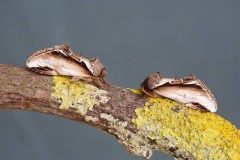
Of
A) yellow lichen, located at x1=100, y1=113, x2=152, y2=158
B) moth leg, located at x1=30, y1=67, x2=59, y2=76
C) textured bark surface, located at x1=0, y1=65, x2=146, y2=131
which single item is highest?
moth leg, located at x1=30, y1=67, x2=59, y2=76

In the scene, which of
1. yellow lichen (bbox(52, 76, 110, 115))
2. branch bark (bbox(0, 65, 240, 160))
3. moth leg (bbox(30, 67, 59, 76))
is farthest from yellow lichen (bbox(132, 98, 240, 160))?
moth leg (bbox(30, 67, 59, 76))

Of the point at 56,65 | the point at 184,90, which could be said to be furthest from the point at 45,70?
the point at 184,90

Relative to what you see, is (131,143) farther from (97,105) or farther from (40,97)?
(40,97)

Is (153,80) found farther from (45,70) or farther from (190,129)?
(45,70)

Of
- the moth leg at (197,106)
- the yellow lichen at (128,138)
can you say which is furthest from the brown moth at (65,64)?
the moth leg at (197,106)

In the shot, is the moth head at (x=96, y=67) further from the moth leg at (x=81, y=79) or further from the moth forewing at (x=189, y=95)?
the moth forewing at (x=189, y=95)

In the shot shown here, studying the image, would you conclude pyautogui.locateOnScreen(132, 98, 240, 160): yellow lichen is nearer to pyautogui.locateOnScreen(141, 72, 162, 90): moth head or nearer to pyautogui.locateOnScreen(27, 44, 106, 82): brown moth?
pyautogui.locateOnScreen(141, 72, 162, 90): moth head

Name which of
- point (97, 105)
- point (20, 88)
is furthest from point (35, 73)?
point (97, 105)
